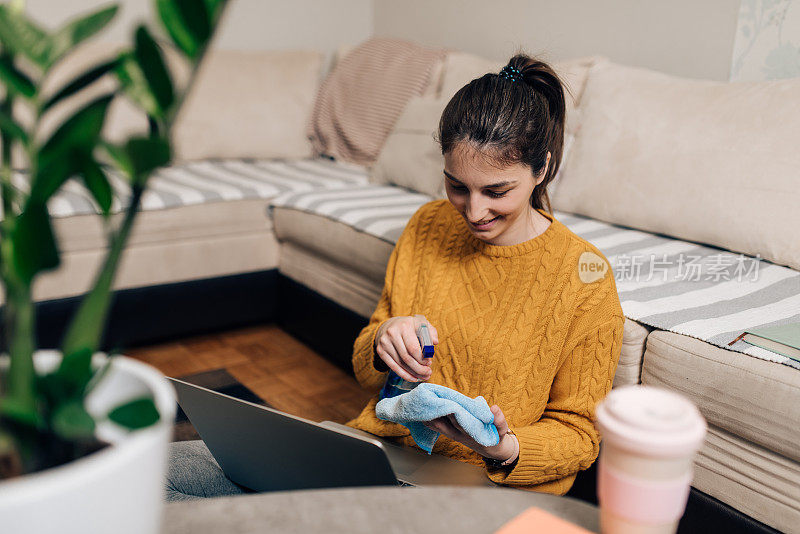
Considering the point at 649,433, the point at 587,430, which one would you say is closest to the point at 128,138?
the point at 649,433

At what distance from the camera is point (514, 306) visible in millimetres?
1108

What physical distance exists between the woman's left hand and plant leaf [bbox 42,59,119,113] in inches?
24.9

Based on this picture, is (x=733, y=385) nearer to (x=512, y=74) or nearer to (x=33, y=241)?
(x=512, y=74)

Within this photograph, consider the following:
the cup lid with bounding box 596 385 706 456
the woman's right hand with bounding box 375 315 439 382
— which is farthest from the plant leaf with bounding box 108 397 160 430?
the woman's right hand with bounding box 375 315 439 382

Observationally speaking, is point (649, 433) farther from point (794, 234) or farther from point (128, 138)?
point (794, 234)

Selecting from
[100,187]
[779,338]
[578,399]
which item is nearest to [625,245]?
[779,338]

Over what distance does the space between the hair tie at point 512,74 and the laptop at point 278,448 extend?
64 cm

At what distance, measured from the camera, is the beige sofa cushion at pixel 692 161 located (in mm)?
1608

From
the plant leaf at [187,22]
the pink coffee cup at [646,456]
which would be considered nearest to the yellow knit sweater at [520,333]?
the pink coffee cup at [646,456]

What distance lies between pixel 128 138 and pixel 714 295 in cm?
136

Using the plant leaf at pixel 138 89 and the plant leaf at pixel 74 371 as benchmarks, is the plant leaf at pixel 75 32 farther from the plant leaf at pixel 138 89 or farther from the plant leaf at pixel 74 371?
the plant leaf at pixel 74 371

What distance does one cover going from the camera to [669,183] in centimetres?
179

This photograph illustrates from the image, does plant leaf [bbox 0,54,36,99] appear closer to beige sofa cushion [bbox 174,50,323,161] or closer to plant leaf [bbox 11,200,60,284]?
plant leaf [bbox 11,200,60,284]

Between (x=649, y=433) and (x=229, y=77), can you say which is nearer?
(x=649, y=433)
